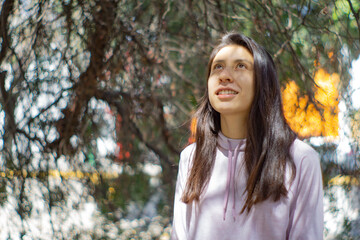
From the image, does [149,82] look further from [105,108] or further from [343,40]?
[343,40]

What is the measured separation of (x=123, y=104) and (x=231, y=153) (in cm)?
153

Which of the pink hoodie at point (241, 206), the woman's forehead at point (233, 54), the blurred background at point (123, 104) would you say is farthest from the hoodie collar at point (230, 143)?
the blurred background at point (123, 104)

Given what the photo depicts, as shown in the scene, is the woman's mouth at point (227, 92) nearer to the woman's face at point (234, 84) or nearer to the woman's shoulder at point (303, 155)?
the woman's face at point (234, 84)

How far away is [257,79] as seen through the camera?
1336mm

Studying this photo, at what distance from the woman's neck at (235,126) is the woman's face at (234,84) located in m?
0.02

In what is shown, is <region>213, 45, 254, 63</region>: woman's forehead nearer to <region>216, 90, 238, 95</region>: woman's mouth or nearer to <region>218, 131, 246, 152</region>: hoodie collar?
<region>216, 90, 238, 95</region>: woman's mouth

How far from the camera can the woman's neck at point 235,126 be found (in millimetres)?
1371

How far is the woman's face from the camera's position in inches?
52.5

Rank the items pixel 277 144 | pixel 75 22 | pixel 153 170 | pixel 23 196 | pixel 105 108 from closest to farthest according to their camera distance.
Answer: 1. pixel 277 144
2. pixel 23 196
3. pixel 75 22
4. pixel 105 108
5. pixel 153 170

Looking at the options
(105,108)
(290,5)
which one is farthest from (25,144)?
(290,5)

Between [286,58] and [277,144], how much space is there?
5.40 feet

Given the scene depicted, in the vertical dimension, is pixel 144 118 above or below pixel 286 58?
below

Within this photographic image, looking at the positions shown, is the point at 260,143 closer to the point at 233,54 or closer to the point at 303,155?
the point at 303,155

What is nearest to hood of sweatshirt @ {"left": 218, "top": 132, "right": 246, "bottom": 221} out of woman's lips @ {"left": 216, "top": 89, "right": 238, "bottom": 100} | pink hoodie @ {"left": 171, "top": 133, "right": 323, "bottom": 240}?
pink hoodie @ {"left": 171, "top": 133, "right": 323, "bottom": 240}
